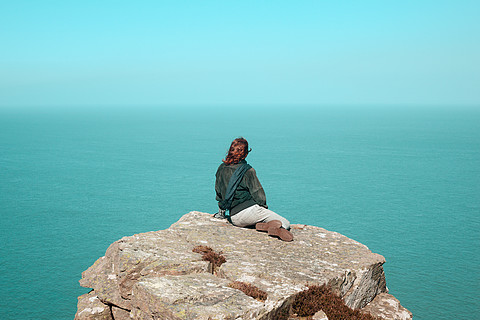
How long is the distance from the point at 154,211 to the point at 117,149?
10087 cm

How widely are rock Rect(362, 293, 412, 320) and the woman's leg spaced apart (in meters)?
4.16

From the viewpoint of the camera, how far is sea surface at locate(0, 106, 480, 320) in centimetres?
6319

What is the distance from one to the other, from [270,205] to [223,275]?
90.6 metres

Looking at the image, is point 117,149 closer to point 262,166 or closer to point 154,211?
point 262,166

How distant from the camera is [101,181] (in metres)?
130

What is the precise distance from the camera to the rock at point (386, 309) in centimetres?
1414

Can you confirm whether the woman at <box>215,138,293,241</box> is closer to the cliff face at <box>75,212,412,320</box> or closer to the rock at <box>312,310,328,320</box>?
the cliff face at <box>75,212,412,320</box>

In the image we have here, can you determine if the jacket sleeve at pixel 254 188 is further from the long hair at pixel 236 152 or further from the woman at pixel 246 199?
the long hair at pixel 236 152

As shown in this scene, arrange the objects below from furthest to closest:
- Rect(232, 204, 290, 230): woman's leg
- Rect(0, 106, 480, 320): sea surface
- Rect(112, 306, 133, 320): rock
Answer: Rect(0, 106, 480, 320): sea surface
Rect(232, 204, 290, 230): woman's leg
Rect(112, 306, 133, 320): rock

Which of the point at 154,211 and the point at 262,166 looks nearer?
the point at 154,211

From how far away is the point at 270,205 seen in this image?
102 meters

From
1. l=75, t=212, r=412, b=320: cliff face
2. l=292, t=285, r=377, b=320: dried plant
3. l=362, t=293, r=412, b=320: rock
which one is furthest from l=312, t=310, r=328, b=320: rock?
l=362, t=293, r=412, b=320: rock

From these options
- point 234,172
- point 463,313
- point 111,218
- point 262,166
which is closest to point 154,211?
point 111,218

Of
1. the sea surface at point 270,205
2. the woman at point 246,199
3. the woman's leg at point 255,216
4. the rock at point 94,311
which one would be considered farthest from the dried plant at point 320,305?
the sea surface at point 270,205
